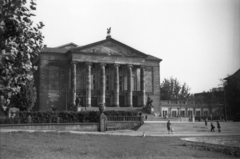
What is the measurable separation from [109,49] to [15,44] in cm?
5043

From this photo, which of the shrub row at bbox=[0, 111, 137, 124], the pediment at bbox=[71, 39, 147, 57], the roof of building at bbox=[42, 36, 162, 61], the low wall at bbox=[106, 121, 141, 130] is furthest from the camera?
the pediment at bbox=[71, 39, 147, 57]

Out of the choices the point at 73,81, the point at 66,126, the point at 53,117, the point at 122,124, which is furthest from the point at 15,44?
the point at 73,81

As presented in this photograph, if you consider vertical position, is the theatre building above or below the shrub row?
above

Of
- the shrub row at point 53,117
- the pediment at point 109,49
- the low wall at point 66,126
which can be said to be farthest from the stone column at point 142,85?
the low wall at point 66,126

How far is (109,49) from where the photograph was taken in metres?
57.6

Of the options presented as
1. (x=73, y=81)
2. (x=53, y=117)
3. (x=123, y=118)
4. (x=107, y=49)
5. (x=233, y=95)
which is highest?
(x=107, y=49)

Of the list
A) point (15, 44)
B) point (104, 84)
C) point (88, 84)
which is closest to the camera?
point (15, 44)

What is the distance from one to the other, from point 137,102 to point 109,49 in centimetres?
1353

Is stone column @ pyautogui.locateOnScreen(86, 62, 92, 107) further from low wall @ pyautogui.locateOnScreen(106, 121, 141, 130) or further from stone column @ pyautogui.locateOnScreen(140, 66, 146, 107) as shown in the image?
low wall @ pyautogui.locateOnScreen(106, 121, 141, 130)

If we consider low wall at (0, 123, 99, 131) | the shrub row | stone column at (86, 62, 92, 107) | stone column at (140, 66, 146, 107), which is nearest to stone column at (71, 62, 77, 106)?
stone column at (86, 62, 92, 107)

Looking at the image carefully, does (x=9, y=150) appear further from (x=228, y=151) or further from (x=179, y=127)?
(x=179, y=127)

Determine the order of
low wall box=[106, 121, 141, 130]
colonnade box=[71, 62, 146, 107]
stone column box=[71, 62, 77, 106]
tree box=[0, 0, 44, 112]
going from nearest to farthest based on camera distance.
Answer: tree box=[0, 0, 44, 112], low wall box=[106, 121, 141, 130], stone column box=[71, 62, 77, 106], colonnade box=[71, 62, 146, 107]

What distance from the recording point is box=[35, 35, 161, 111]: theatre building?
5569 centimetres

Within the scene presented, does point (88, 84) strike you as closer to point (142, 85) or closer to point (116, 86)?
point (116, 86)
